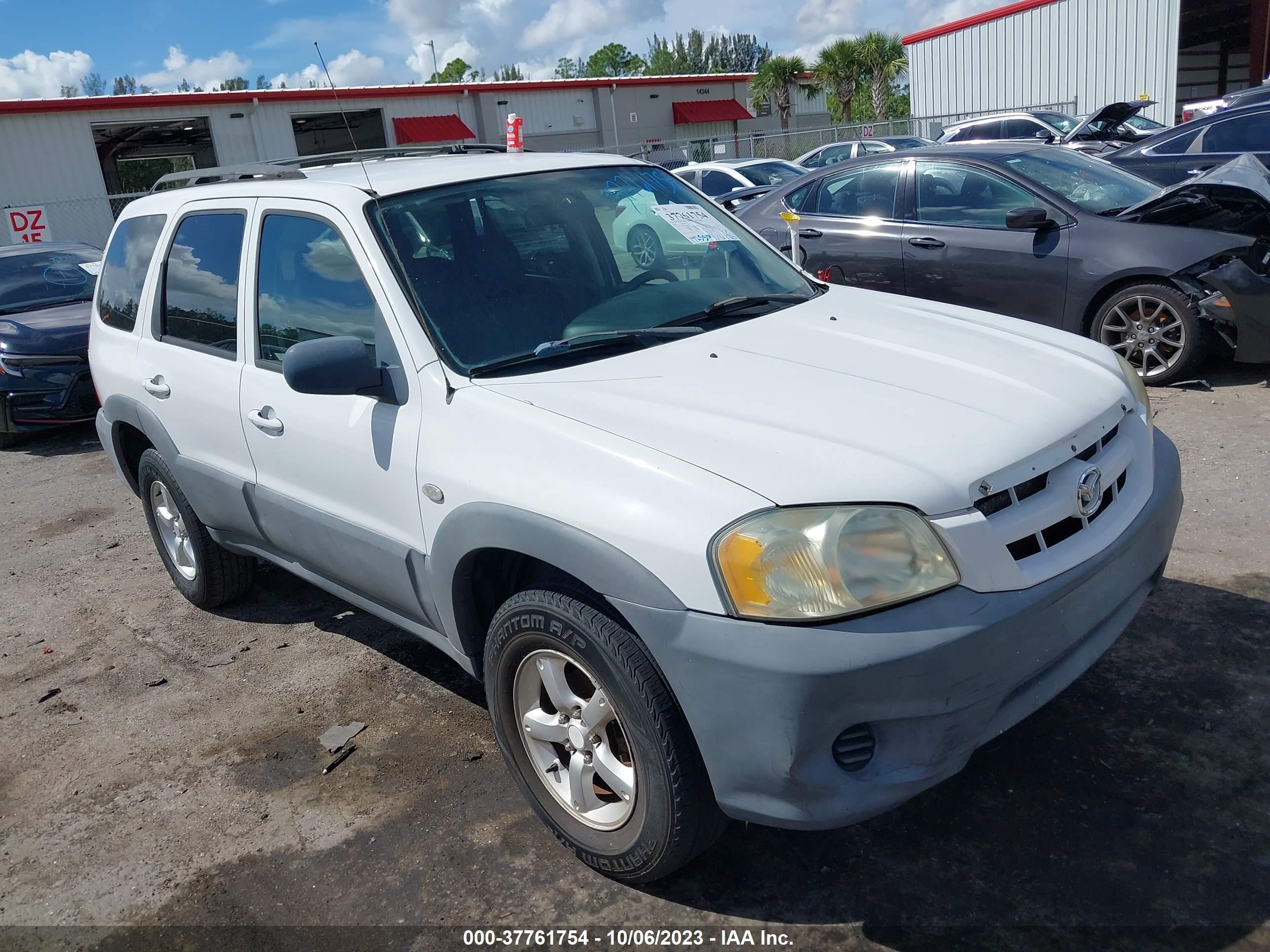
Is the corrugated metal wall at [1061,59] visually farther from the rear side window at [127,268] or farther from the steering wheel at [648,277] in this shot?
the rear side window at [127,268]

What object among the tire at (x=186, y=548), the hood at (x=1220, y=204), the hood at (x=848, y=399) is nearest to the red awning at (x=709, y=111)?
the hood at (x=1220, y=204)

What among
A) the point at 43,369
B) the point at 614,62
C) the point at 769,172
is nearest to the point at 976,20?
the point at 769,172

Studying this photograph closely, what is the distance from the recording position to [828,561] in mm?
2227

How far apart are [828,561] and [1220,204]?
17.9ft

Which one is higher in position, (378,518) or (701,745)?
(378,518)

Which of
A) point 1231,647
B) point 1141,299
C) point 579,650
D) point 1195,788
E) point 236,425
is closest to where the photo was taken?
point 579,650

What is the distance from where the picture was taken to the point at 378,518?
319 centimetres

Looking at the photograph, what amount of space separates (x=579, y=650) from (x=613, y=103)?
41166 millimetres

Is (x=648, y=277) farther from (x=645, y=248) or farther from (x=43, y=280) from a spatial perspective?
(x=43, y=280)

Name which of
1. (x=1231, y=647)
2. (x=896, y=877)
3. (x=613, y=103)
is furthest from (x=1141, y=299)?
(x=613, y=103)

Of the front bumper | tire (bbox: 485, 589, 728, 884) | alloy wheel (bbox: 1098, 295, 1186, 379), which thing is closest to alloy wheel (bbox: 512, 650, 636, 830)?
tire (bbox: 485, 589, 728, 884)

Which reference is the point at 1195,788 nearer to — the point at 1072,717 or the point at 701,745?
the point at 1072,717

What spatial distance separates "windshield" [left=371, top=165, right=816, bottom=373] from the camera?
10.3 feet

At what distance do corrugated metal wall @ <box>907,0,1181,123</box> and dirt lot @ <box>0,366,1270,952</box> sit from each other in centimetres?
2454
